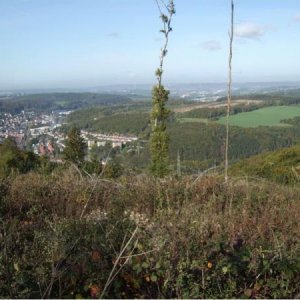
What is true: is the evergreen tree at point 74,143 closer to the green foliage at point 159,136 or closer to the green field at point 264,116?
the green foliage at point 159,136

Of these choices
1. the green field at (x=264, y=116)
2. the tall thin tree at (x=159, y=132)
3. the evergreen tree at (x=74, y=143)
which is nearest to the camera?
the tall thin tree at (x=159, y=132)

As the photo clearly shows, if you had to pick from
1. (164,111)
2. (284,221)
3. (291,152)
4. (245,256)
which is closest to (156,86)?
(164,111)

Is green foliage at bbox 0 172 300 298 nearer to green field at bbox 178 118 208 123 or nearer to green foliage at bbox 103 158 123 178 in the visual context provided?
green foliage at bbox 103 158 123 178

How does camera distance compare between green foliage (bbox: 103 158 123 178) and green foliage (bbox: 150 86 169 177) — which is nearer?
green foliage (bbox: 103 158 123 178)

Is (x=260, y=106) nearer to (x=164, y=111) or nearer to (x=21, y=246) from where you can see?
(x=164, y=111)

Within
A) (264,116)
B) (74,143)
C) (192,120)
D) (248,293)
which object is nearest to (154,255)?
(248,293)

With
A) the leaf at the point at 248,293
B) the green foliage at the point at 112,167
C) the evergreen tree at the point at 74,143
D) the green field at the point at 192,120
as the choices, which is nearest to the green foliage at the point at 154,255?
the leaf at the point at 248,293

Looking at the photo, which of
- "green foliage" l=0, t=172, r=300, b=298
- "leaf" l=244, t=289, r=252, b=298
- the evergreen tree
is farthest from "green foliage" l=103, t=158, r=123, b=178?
→ the evergreen tree

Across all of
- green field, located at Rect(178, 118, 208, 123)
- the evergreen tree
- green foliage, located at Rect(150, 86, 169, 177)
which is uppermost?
green foliage, located at Rect(150, 86, 169, 177)
